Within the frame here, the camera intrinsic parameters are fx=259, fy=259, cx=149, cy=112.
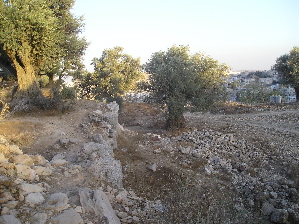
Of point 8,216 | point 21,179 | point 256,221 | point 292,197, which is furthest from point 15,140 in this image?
point 292,197

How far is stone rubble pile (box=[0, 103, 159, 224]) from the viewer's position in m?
5.48

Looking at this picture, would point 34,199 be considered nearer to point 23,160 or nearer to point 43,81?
point 23,160

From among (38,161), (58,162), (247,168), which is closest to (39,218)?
(38,161)

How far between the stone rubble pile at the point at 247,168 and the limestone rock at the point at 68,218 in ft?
17.9

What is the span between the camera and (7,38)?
13.7 metres

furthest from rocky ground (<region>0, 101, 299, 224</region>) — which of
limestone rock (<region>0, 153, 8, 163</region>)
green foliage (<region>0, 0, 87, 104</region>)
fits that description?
green foliage (<region>0, 0, 87, 104</region>)

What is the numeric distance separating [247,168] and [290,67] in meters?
23.7

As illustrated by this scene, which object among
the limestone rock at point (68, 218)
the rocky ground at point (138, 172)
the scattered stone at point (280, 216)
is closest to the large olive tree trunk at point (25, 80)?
the rocky ground at point (138, 172)

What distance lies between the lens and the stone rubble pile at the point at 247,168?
858 cm

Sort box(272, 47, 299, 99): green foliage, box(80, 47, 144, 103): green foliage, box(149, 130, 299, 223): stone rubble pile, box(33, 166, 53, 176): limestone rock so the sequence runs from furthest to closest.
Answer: box(272, 47, 299, 99): green foliage → box(80, 47, 144, 103): green foliage → box(149, 130, 299, 223): stone rubble pile → box(33, 166, 53, 176): limestone rock

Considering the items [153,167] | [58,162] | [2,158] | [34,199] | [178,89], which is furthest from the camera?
[178,89]

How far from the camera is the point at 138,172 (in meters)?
10.3

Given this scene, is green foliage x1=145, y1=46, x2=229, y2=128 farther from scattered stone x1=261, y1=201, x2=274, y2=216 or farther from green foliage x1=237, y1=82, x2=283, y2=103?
green foliage x1=237, y1=82, x2=283, y2=103

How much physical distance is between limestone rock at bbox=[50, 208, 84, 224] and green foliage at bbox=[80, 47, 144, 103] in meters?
19.4
